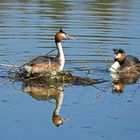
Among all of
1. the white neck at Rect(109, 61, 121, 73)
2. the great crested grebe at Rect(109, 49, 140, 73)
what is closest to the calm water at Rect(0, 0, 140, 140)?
the white neck at Rect(109, 61, 121, 73)

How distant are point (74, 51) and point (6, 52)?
1.75 metres

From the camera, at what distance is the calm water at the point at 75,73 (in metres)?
10.9

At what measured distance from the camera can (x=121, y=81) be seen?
14789 millimetres

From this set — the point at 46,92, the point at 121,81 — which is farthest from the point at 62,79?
the point at 121,81

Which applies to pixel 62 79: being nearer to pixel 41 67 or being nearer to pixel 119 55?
pixel 41 67

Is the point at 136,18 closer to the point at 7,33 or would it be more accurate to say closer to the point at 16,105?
the point at 7,33

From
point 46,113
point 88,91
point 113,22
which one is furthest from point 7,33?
point 46,113

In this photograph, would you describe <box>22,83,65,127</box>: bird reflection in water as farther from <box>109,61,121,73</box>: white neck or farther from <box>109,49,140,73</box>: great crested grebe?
<box>109,49,140,73</box>: great crested grebe

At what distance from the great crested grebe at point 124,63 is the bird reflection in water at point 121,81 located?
33 cm

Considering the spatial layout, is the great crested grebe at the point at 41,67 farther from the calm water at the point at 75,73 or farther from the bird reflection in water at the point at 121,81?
the bird reflection in water at the point at 121,81

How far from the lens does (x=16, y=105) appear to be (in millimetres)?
12273

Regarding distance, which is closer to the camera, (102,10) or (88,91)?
(88,91)

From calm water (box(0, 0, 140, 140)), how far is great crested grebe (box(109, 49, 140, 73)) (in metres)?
0.28

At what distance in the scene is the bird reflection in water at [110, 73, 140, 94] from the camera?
45.6ft
